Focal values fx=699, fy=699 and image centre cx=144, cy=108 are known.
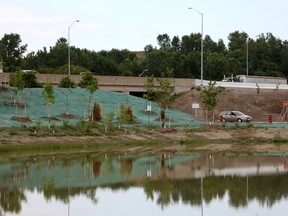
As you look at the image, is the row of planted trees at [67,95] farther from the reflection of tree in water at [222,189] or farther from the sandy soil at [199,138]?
the reflection of tree in water at [222,189]

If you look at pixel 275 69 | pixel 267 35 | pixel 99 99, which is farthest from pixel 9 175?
pixel 267 35

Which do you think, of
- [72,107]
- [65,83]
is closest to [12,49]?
[65,83]

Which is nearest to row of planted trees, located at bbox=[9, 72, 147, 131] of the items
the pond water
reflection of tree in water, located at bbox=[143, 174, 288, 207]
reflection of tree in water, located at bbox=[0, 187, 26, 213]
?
the pond water

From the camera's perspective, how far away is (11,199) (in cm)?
2689

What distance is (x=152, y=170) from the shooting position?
39.0 metres

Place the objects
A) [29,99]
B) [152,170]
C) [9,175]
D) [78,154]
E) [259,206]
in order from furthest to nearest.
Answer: [29,99] < [78,154] < [152,170] < [9,175] < [259,206]

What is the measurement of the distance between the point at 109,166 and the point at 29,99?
34733 millimetres

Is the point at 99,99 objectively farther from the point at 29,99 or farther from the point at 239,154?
the point at 239,154

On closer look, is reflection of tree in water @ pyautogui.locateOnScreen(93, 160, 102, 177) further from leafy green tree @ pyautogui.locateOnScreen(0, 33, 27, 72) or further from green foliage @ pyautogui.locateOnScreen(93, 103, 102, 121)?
leafy green tree @ pyautogui.locateOnScreen(0, 33, 27, 72)

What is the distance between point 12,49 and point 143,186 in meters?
117

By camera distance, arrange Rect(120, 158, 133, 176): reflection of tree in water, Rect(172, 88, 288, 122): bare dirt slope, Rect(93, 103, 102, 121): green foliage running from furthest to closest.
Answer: Rect(172, 88, 288, 122): bare dirt slope < Rect(93, 103, 102, 121): green foliage < Rect(120, 158, 133, 176): reflection of tree in water

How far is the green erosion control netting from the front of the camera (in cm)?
6731

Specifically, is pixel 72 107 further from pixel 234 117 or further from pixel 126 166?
pixel 126 166

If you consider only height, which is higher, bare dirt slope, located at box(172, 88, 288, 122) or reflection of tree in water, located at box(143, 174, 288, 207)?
bare dirt slope, located at box(172, 88, 288, 122)
